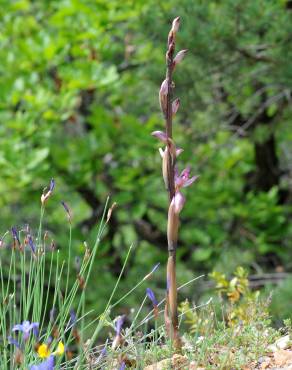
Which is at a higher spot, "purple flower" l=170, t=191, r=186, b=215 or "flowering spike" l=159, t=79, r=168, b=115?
"flowering spike" l=159, t=79, r=168, b=115

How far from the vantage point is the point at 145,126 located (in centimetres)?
580

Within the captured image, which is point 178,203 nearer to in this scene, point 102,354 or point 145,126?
point 102,354

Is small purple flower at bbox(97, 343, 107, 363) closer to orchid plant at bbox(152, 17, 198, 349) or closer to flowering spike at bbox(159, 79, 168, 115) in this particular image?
orchid plant at bbox(152, 17, 198, 349)

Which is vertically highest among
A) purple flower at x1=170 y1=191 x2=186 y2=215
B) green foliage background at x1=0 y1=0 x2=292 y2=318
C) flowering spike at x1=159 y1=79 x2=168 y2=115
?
flowering spike at x1=159 y1=79 x2=168 y2=115

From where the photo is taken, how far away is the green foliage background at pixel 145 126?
15.9 ft

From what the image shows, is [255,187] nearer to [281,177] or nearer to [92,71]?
[281,177]

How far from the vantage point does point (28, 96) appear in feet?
16.9

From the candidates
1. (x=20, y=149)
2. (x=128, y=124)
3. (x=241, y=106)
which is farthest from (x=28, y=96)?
(x=241, y=106)

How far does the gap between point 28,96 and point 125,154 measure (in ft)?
3.51

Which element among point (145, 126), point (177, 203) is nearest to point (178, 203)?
point (177, 203)

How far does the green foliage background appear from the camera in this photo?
15.9 feet

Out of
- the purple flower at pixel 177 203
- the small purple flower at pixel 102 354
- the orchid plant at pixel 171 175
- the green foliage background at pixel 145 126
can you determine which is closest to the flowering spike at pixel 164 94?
the orchid plant at pixel 171 175

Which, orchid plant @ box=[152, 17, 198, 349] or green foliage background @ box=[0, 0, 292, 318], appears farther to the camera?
green foliage background @ box=[0, 0, 292, 318]

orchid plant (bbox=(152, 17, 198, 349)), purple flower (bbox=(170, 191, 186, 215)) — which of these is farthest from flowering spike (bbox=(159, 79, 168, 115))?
purple flower (bbox=(170, 191, 186, 215))
